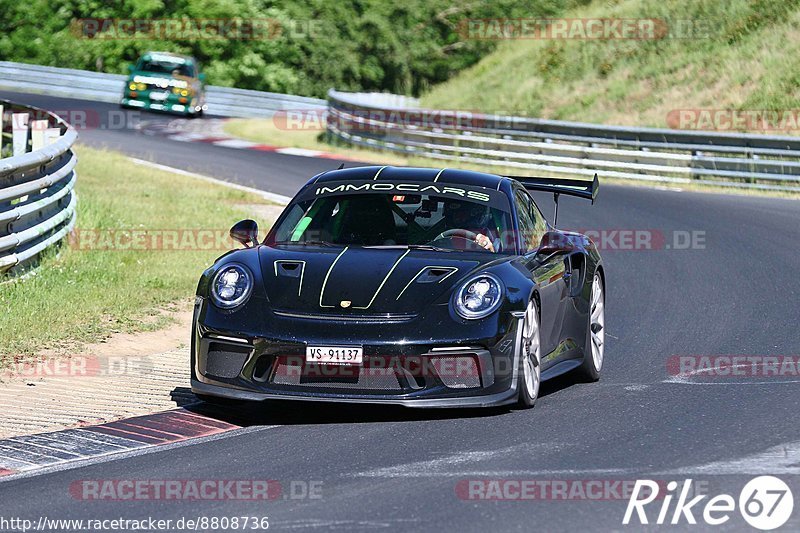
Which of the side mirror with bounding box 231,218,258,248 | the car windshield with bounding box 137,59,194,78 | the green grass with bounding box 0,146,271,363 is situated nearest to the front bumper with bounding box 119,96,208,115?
the car windshield with bounding box 137,59,194,78

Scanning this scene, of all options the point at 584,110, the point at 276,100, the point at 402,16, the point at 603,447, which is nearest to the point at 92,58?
the point at 402,16

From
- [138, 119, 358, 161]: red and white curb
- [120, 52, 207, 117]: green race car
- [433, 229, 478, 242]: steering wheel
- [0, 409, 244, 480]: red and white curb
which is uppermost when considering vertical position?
[433, 229, 478, 242]: steering wheel

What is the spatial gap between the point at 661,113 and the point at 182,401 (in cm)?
2499

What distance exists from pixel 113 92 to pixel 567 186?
109ft

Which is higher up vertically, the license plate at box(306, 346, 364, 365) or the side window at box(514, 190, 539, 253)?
the side window at box(514, 190, 539, 253)

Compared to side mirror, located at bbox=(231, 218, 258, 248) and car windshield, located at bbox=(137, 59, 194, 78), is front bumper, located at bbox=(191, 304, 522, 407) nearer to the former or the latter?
side mirror, located at bbox=(231, 218, 258, 248)

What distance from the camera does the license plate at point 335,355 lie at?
7293 mm

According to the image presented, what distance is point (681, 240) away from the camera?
16703mm

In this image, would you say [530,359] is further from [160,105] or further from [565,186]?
[160,105]

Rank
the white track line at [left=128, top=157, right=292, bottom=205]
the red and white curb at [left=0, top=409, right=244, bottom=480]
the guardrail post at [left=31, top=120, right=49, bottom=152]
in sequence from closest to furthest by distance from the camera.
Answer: the red and white curb at [left=0, top=409, right=244, bottom=480] → the guardrail post at [left=31, top=120, right=49, bottom=152] → the white track line at [left=128, top=157, right=292, bottom=205]

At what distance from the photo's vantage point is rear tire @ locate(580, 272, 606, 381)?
355 inches

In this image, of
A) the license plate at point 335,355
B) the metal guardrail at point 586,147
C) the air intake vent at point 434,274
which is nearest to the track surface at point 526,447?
the license plate at point 335,355

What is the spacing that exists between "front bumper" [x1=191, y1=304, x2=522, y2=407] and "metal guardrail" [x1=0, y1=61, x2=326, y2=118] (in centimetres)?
3403

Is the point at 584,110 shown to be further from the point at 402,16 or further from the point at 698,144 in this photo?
the point at 402,16
